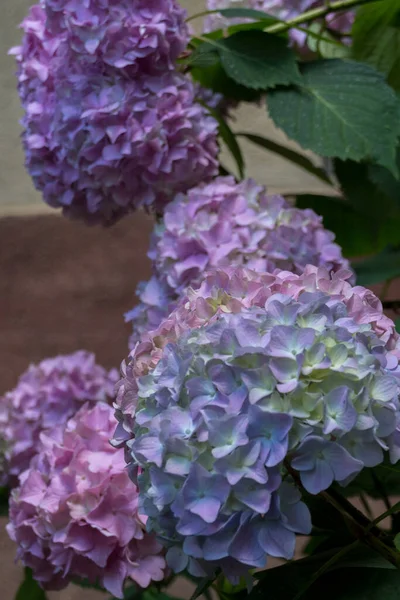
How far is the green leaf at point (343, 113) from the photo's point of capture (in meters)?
0.49

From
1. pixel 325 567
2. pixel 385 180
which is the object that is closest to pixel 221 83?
pixel 385 180

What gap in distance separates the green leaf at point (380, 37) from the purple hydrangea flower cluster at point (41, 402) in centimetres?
32

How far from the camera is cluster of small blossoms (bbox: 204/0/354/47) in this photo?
1.96ft

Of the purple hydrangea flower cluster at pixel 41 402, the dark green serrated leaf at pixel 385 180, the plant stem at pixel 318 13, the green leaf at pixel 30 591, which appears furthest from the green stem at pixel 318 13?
the green leaf at pixel 30 591

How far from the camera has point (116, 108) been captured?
47 cm

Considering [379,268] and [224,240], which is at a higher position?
[224,240]

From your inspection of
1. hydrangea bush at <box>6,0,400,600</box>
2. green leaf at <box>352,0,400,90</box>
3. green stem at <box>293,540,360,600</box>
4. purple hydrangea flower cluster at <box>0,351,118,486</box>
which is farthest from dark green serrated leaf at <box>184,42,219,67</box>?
green stem at <box>293,540,360,600</box>

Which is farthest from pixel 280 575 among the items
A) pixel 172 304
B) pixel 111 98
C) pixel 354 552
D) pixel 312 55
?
pixel 312 55

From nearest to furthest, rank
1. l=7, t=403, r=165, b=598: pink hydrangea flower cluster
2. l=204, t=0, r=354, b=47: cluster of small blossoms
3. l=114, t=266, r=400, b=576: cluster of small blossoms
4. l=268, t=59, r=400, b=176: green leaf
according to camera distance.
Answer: l=114, t=266, r=400, b=576: cluster of small blossoms → l=7, t=403, r=165, b=598: pink hydrangea flower cluster → l=268, t=59, r=400, b=176: green leaf → l=204, t=0, r=354, b=47: cluster of small blossoms

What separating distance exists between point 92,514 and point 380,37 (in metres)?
0.40

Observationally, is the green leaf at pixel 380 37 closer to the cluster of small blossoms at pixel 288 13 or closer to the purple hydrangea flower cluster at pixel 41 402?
the cluster of small blossoms at pixel 288 13

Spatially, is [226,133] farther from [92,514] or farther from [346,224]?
[92,514]

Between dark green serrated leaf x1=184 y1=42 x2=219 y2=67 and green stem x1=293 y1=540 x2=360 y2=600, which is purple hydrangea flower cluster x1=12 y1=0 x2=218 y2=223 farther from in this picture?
green stem x1=293 y1=540 x2=360 y2=600

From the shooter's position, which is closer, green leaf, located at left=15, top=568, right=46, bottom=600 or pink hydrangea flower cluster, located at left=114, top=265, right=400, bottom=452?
pink hydrangea flower cluster, located at left=114, top=265, right=400, bottom=452
